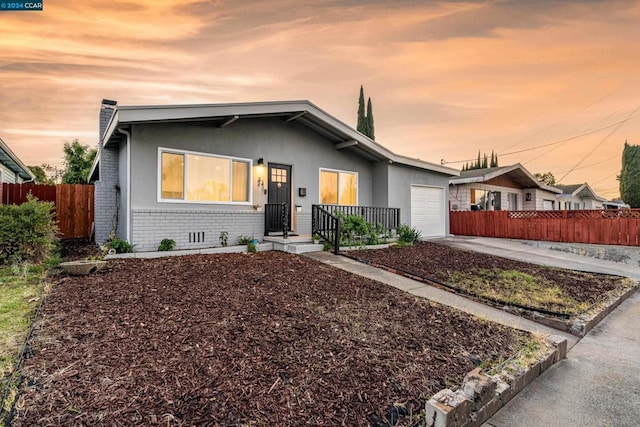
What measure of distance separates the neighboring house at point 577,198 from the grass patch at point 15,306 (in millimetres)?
25681

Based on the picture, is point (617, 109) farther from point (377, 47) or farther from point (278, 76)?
point (278, 76)

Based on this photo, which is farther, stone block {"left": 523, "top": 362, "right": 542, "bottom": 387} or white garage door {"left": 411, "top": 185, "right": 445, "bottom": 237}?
white garage door {"left": 411, "top": 185, "right": 445, "bottom": 237}

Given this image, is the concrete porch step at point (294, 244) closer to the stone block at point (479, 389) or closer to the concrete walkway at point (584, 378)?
the concrete walkway at point (584, 378)

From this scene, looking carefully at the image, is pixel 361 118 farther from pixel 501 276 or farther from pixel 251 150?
pixel 501 276

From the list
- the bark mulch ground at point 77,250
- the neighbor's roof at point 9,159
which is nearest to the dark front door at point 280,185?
the bark mulch ground at point 77,250

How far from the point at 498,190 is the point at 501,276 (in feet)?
39.5

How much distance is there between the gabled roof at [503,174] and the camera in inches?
Result: 566

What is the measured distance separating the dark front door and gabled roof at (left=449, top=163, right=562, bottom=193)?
8955 mm

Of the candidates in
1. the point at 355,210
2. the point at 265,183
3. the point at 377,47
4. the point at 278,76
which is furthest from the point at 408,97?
the point at 265,183

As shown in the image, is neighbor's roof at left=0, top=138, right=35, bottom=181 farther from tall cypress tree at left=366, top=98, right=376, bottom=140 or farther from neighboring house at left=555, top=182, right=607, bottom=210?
neighboring house at left=555, top=182, right=607, bottom=210

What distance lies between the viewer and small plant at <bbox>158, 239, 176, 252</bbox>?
6914mm

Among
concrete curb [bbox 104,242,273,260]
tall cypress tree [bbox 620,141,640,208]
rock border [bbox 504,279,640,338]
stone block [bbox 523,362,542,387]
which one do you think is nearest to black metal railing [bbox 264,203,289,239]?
concrete curb [bbox 104,242,273,260]

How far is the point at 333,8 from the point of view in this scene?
8.36m

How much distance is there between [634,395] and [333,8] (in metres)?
9.36
